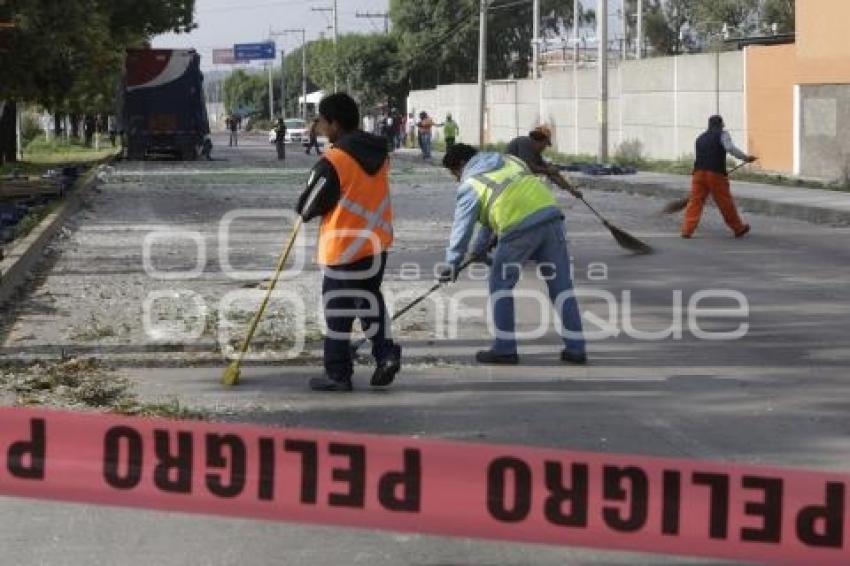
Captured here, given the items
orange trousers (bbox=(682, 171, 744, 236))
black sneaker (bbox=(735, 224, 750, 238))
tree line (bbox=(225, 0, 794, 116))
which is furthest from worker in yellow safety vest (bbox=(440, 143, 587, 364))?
tree line (bbox=(225, 0, 794, 116))

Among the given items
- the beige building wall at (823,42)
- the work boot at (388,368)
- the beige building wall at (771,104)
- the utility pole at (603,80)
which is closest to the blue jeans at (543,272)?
the work boot at (388,368)

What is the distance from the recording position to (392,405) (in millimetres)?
8656

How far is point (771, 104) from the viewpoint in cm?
3506

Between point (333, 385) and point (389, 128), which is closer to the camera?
point (333, 385)

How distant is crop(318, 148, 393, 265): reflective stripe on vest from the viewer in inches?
344

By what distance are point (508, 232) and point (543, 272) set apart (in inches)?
21.4

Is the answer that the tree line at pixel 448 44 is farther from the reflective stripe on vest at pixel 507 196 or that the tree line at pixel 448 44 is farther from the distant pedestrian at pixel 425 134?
the reflective stripe on vest at pixel 507 196

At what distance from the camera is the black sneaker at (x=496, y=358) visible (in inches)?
395

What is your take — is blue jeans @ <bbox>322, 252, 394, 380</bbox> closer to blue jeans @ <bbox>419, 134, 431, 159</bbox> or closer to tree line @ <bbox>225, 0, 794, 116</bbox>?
blue jeans @ <bbox>419, 134, 431, 159</bbox>

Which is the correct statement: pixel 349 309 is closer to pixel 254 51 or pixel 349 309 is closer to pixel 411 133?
pixel 411 133

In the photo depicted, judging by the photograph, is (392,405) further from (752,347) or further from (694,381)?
(752,347)

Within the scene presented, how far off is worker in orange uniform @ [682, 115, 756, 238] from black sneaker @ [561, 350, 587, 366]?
30.9 feet

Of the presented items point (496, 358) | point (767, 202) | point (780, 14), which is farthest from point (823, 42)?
point (780, 14)

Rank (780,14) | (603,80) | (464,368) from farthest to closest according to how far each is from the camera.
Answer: (780,14)
(603,80)
(464,368)
